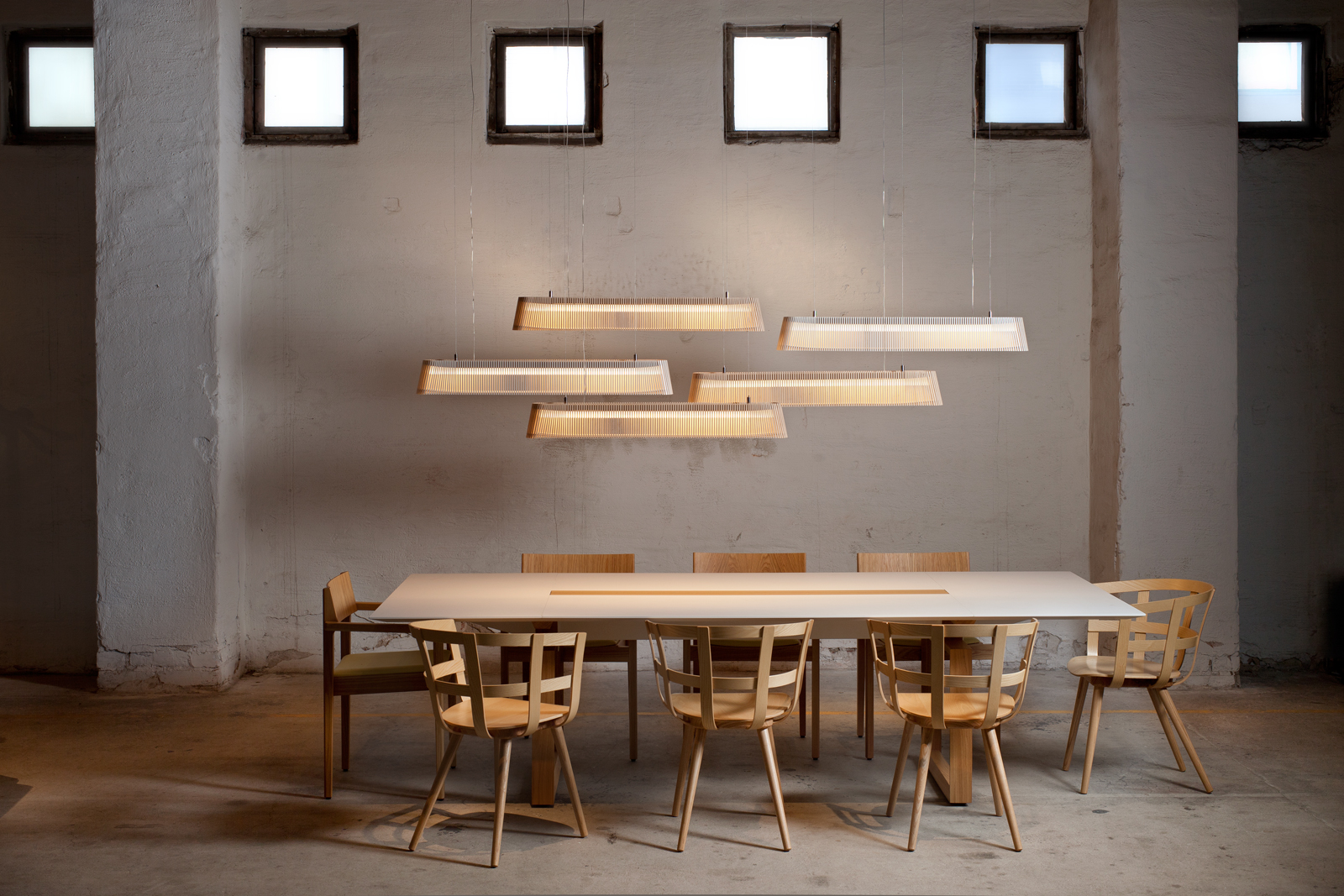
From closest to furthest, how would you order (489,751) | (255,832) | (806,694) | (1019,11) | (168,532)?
(255,832)
(489,751)
(806,694)
(168,532)
(1019,11)

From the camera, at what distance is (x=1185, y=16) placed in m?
6.49

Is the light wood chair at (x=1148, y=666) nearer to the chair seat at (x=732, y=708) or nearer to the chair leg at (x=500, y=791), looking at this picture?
the chair seat at (x=732, y=708)

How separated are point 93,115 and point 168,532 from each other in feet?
9.47

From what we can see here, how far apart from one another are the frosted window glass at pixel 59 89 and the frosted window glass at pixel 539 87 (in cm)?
277

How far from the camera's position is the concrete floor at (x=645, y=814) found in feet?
12.5

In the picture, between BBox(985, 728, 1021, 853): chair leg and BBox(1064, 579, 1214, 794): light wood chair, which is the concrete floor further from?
BBox(1064, 579, 1214, 794): light wood chair

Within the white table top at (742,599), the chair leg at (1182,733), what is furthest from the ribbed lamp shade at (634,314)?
the chair leg at (1182,733)

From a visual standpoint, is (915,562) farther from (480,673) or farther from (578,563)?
(480,673)

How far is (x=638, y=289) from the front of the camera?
6.86 meters

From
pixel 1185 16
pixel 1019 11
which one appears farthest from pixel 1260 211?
pixel 1019 11

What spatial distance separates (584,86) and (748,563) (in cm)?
333

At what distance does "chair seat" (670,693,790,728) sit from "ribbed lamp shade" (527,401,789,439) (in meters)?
1.24

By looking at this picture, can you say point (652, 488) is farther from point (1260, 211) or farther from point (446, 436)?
point (1260, 211)

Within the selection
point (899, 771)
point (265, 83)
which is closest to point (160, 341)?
point (265, 83)
